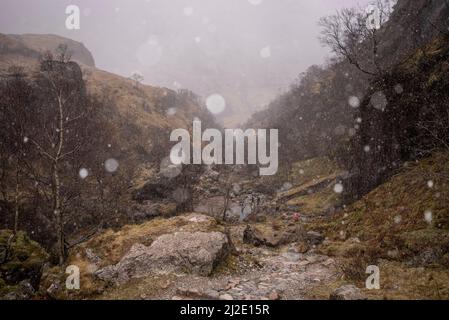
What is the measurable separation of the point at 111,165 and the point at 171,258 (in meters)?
34.7

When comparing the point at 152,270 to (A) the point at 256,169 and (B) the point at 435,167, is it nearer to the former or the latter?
(B) the point at 435,167

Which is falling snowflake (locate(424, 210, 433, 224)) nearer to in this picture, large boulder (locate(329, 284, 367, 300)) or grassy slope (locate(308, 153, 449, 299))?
grassy slope (locate(308, 153, 449, 299))

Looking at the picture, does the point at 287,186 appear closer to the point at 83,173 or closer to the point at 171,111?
the point at 83,173

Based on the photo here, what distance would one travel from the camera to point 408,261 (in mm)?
9164

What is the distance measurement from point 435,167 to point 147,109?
2616 inches

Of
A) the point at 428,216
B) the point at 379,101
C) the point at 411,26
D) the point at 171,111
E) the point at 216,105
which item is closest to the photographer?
the point at 428,216

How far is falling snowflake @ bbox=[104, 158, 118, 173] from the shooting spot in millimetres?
38656

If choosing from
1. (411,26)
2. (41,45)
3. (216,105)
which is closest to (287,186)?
(411,26)

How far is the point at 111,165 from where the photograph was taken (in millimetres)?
41531

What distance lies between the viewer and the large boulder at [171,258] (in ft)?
29.3

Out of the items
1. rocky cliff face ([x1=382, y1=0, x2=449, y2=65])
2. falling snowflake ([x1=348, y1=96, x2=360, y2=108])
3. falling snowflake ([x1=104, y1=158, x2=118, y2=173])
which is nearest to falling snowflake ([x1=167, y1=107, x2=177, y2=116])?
falling snowflake ([x1=104, y1=158, x2=118, y2=173])

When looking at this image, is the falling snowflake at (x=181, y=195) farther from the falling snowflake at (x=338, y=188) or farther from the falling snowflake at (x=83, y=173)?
the falling snowflake at (x=338, y=188)

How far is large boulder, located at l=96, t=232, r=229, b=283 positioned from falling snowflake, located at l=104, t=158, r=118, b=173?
1192 inches
